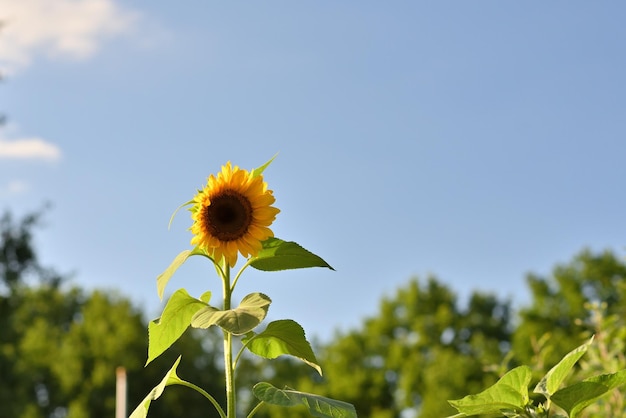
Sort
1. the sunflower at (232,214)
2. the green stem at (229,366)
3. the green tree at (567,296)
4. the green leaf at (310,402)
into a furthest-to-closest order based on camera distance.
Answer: the green tree at (567,296) → the sunflower at (232,214) → the green stem at (229,366) → the green leaf at (310,402)

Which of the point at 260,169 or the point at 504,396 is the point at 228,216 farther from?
the point at 504,396

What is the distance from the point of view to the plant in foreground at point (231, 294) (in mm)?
1073

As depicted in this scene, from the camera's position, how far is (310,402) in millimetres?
1027

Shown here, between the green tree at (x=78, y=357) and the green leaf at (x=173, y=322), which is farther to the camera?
the green tree at (x=78, y=357)

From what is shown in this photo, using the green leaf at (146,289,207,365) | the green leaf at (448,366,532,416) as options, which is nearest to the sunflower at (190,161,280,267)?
the green leaf at (146,289,207,365)

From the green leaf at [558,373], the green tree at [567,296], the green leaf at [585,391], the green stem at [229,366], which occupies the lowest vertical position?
the green leaf at [585,391]

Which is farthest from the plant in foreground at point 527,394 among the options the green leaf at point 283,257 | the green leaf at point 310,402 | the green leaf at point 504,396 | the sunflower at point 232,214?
the sunflower at point 232,214

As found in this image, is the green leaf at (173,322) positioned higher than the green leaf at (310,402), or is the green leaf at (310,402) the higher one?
the green leaf at (173,322)

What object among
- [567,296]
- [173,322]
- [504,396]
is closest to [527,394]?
[504,396]

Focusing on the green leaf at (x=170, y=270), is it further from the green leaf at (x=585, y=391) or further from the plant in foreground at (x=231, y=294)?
the green leaf at (x=585, y=391)

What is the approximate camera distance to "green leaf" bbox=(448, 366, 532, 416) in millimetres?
1022

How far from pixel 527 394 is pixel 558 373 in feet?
0.23

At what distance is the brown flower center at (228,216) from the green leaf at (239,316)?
169mm

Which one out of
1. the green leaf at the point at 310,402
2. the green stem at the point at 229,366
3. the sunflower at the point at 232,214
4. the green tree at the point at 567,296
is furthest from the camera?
the green tree at the point at 567,296
